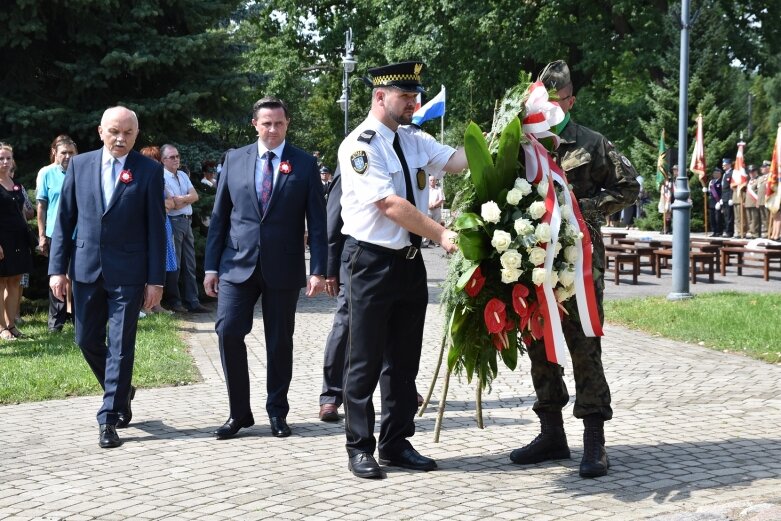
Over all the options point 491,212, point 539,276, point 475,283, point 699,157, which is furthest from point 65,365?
point 699,157

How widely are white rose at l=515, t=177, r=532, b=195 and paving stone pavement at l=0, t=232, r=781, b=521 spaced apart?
146 cm

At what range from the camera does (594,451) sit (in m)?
5.67

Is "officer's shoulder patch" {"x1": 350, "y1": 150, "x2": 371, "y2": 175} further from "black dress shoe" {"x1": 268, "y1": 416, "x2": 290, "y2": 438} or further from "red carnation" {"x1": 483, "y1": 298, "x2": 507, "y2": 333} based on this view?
"black dress shoe" {"x1": 268, "y1": 416, "x2": 290, "y2": 438}

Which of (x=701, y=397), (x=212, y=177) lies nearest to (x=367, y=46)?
(x=212, y=177)

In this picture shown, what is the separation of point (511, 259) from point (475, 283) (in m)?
0.29

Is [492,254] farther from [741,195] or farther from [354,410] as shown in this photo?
[741,195]

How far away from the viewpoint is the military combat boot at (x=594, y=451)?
5617 mm

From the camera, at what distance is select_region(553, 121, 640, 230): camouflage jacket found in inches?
229

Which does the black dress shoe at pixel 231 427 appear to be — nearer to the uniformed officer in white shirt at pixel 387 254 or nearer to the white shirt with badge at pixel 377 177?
the uniformed officer in white shirt at pixel 387 254

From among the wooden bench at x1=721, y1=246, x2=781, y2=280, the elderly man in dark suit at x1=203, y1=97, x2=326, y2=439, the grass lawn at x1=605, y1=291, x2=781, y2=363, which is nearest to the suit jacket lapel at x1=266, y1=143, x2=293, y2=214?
the elderly man in dark suit at x1=203, y1=97, x2=326, y2=439

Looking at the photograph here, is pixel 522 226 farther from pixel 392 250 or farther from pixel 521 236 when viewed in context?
pixel 392 250

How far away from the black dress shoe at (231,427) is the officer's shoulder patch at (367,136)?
214 cm

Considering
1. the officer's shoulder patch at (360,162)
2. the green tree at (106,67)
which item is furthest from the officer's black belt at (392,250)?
the green tree at (106,67)

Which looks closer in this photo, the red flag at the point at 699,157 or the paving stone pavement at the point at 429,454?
the paving stone pavement at the point at 429,454
